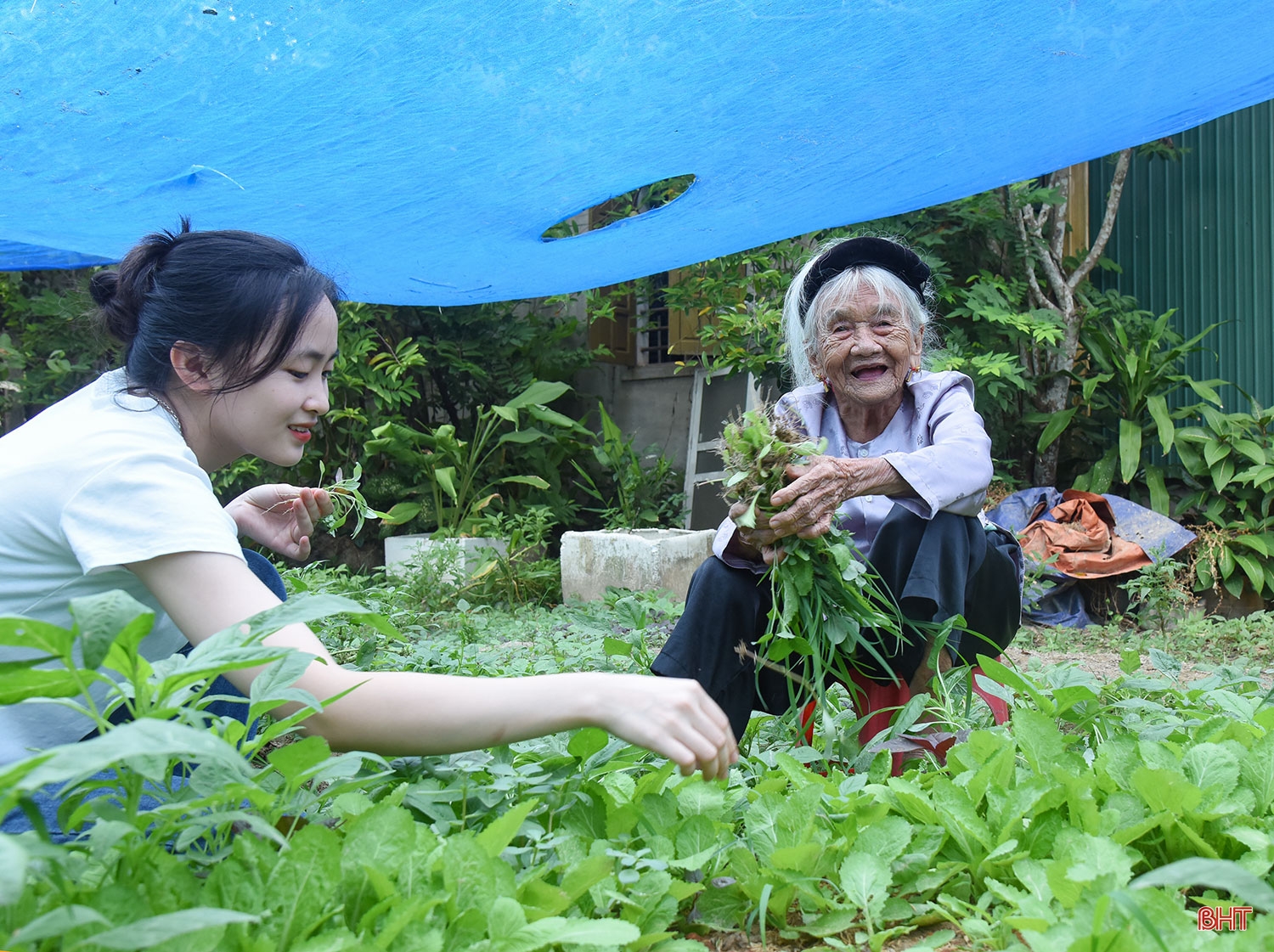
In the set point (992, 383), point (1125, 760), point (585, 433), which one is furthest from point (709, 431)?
point (1125, 760)

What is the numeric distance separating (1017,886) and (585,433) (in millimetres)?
5883

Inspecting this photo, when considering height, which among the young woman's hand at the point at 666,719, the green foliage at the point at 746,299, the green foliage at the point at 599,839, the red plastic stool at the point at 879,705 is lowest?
the red plastic stool at the point at 879,705

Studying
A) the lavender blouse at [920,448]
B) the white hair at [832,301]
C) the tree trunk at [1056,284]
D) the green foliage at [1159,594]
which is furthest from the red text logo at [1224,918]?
the tree trunk at [1056,284]

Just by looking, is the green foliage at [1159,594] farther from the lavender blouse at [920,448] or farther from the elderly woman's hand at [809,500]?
the elderly woman's hand at [809,500]

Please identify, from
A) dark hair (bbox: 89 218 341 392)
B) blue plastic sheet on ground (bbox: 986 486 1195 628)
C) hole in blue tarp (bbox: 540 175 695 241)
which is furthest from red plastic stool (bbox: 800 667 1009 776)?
hole in blue tarp (bbox: 540 175 695 241)

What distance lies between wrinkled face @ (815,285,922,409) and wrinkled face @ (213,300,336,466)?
119 centimetres

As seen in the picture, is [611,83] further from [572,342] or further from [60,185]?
[572,342]

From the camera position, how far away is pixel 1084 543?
486 cm

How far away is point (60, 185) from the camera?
2469mm

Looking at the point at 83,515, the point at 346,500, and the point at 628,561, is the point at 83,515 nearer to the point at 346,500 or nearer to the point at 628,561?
the point at 346,500

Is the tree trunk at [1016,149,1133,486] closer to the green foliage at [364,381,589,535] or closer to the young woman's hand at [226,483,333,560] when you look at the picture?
the green foliage at [364,381,589,535]

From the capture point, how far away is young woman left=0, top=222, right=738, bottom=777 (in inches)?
40.0

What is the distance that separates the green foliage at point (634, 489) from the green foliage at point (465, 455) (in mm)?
267

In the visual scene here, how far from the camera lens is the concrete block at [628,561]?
492cm
